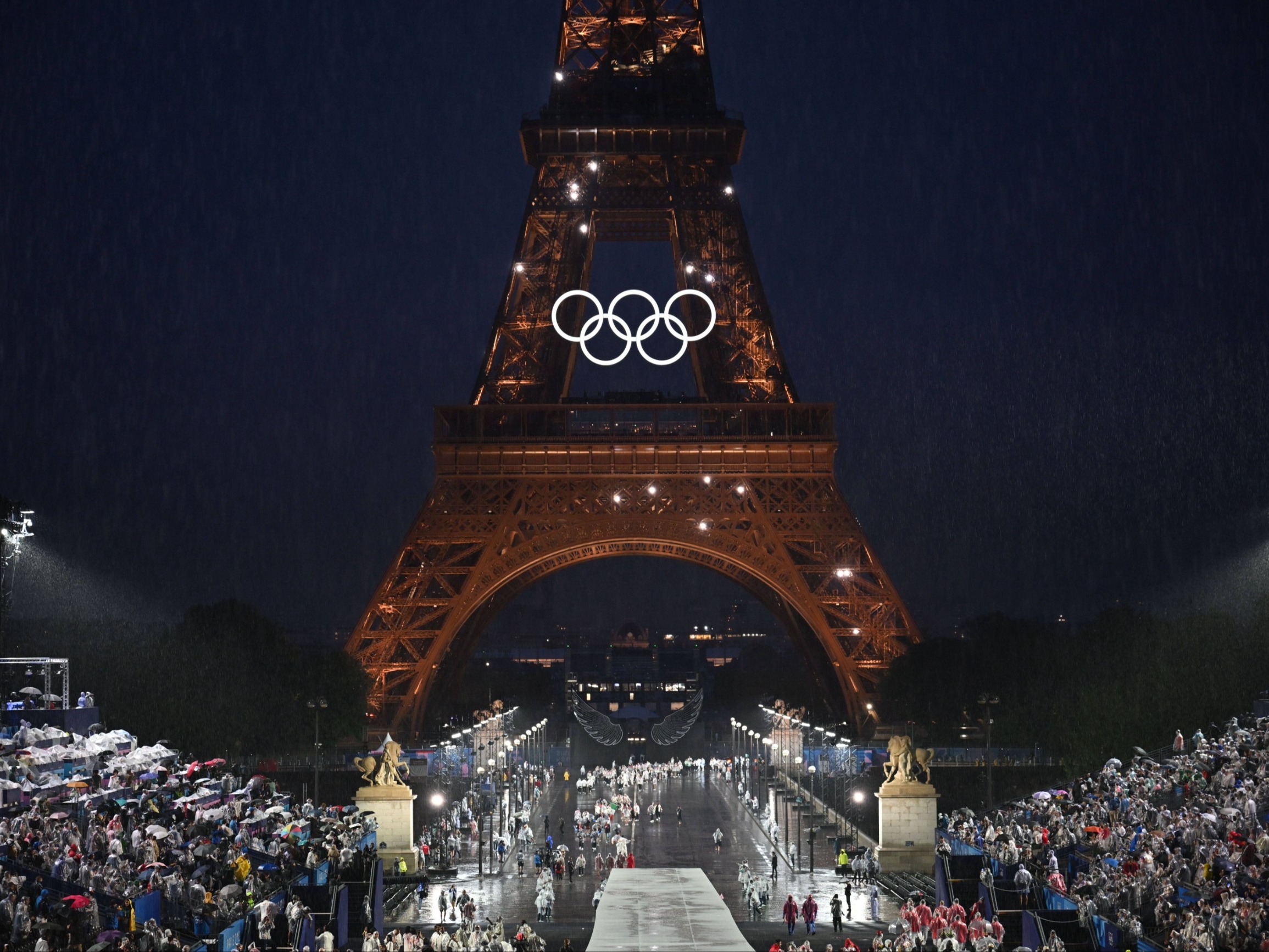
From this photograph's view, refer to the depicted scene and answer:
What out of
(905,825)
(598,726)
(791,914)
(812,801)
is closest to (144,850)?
(791,914)

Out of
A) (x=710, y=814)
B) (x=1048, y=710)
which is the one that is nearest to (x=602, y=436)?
(x=710, y=814)

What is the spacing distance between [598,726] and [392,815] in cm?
8043

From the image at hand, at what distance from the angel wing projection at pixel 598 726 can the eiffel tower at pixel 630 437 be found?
166 ft

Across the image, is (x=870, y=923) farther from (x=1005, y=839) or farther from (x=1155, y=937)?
(x=1155, y=937)

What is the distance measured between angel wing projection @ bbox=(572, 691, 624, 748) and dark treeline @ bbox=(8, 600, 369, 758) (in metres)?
48.0

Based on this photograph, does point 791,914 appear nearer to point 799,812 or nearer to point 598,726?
point 799,812

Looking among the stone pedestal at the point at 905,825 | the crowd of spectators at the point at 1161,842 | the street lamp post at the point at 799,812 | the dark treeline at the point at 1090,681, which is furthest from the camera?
the dark treeline at the point at 1090,681

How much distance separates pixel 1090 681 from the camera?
198ft

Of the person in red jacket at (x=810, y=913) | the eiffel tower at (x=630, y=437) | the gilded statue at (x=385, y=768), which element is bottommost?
the person in red jacket at (x=810, y=913)

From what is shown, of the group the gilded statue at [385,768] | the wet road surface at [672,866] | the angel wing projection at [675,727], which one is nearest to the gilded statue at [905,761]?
the wet road surface at [672,866]

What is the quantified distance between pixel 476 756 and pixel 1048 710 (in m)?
29.6

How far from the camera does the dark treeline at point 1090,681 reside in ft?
168

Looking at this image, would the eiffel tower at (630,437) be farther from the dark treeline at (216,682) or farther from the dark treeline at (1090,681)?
the dark treeline at (1090,681)

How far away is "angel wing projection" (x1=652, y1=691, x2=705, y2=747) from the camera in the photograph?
115750 mm
